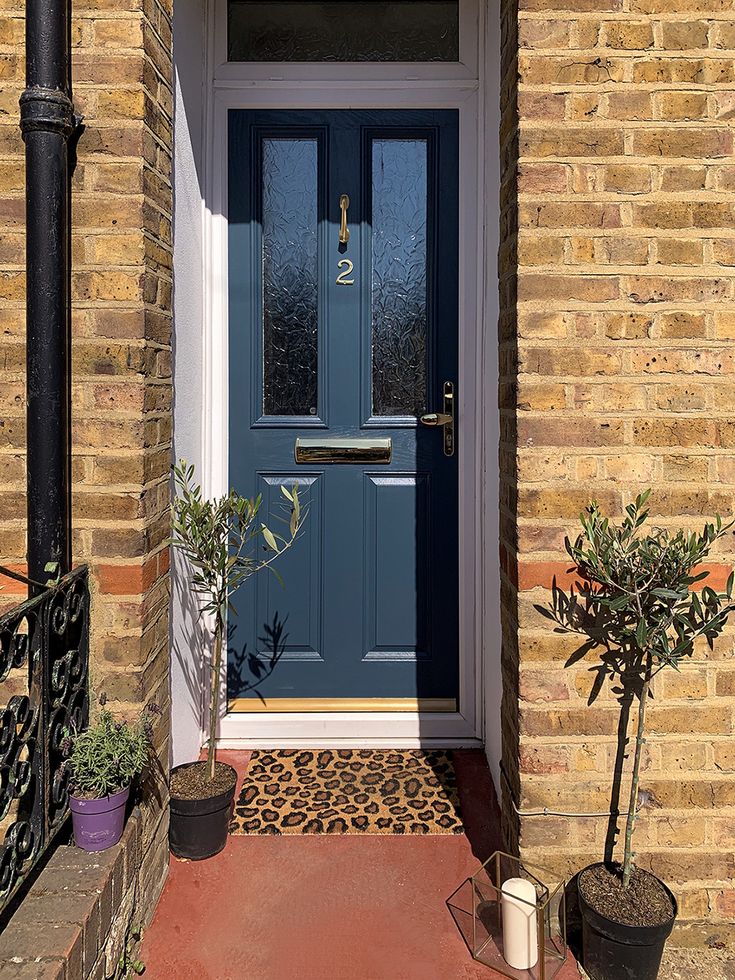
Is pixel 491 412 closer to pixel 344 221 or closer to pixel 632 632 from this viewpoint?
pixel 344 221

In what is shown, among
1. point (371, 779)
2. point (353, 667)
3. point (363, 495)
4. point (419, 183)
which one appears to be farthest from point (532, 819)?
point (419, 183)

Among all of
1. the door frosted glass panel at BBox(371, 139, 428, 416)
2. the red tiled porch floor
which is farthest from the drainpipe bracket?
the red tiled porch floor

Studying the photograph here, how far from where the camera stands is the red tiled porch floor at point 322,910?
1828 millimetres

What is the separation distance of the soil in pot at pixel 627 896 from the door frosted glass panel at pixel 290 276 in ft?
5.99

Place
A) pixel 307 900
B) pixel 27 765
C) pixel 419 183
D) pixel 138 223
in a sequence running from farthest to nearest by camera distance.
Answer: pixel 419 183
pixel 307 900
pixel 138 223
pixel 27 765

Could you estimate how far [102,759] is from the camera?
174cm

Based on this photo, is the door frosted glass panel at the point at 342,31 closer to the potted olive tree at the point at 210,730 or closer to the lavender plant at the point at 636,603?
the potted olive tree at the point at 210,730

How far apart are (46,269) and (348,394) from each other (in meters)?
1.31

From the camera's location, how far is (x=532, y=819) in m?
1.92

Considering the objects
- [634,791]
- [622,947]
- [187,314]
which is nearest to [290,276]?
[187,314]

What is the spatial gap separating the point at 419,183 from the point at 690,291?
4.35ft

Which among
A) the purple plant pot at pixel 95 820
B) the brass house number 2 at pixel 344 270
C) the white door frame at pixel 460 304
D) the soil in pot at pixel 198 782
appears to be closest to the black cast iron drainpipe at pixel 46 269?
the purple plant pot at pixel 95 820

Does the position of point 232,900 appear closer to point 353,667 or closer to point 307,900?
point 307,900

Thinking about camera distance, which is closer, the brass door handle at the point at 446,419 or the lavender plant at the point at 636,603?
the lavender plant at the point at 636,603
